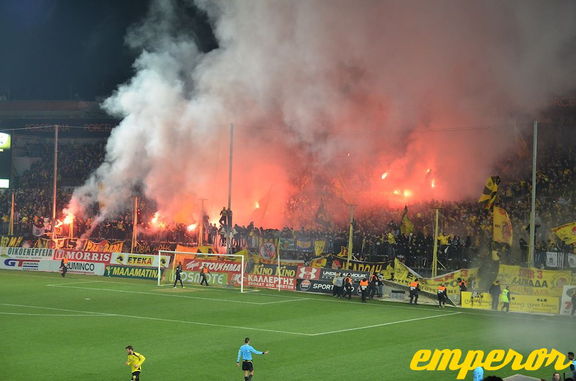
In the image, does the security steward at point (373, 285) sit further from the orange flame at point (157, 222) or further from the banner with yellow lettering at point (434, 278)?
the orange flame at point (157, 222)

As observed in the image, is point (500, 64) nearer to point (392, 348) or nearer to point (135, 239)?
point (135, 239)

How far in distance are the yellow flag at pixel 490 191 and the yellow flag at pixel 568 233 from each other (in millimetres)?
4366

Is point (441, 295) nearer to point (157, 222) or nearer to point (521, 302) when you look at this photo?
point (521, 302)

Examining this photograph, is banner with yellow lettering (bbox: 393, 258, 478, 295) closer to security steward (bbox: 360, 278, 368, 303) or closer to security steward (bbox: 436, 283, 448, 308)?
security steward (bbox: 436, 283, 448, 308)

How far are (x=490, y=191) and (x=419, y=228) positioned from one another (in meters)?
9.53

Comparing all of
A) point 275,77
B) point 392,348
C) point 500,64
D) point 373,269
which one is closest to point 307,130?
point 275,77

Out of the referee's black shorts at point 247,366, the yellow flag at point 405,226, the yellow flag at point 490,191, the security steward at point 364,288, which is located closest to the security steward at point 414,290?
the security steward at point 364,288

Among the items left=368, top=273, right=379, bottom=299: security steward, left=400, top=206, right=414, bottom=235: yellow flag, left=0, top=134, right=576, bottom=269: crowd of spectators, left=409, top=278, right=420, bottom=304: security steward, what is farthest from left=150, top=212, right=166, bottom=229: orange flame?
left=409, top=278, right=420, bottom=304: security steward

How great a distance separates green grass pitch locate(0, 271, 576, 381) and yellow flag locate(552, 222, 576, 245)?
17.6ft

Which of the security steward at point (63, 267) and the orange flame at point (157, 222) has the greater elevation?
the orange flame at point (157, 222)

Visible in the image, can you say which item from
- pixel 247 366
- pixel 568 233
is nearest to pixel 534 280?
pixel 568 233

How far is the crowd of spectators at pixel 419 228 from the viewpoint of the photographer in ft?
129

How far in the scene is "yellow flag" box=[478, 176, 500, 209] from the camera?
39.0 metres

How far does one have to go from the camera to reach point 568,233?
35.3m
